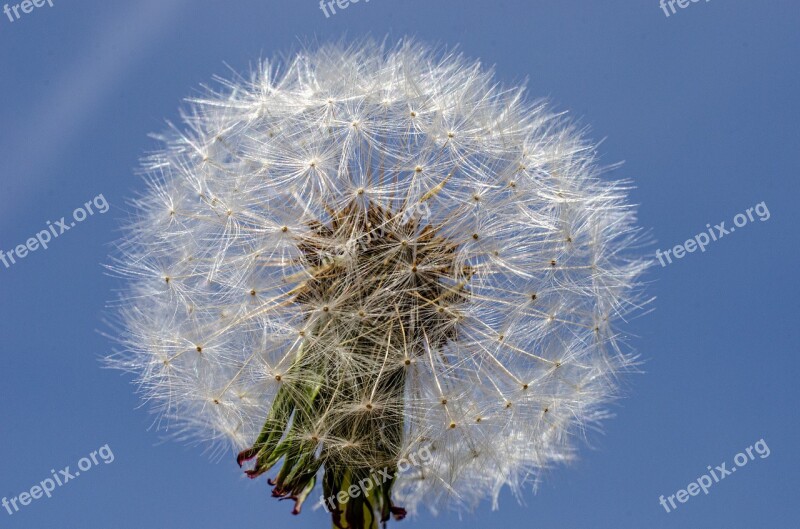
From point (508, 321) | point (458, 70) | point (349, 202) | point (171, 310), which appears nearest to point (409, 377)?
point (508, 321)

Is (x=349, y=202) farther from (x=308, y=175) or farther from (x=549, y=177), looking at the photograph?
(x=549, y=177)

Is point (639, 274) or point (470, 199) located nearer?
point (470, 199)

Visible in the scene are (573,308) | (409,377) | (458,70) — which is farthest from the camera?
(458,70)

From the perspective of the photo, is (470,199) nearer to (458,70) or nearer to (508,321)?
(508,321)

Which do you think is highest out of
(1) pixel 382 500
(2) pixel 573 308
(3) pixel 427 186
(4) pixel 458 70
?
(4) pixel 458 70

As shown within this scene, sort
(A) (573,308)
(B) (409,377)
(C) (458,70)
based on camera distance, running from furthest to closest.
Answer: (C) (458,70) → (A) (573,308) → (B) (409,377)

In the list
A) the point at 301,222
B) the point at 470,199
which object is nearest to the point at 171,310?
the point at 301,222

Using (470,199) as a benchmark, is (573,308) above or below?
below
